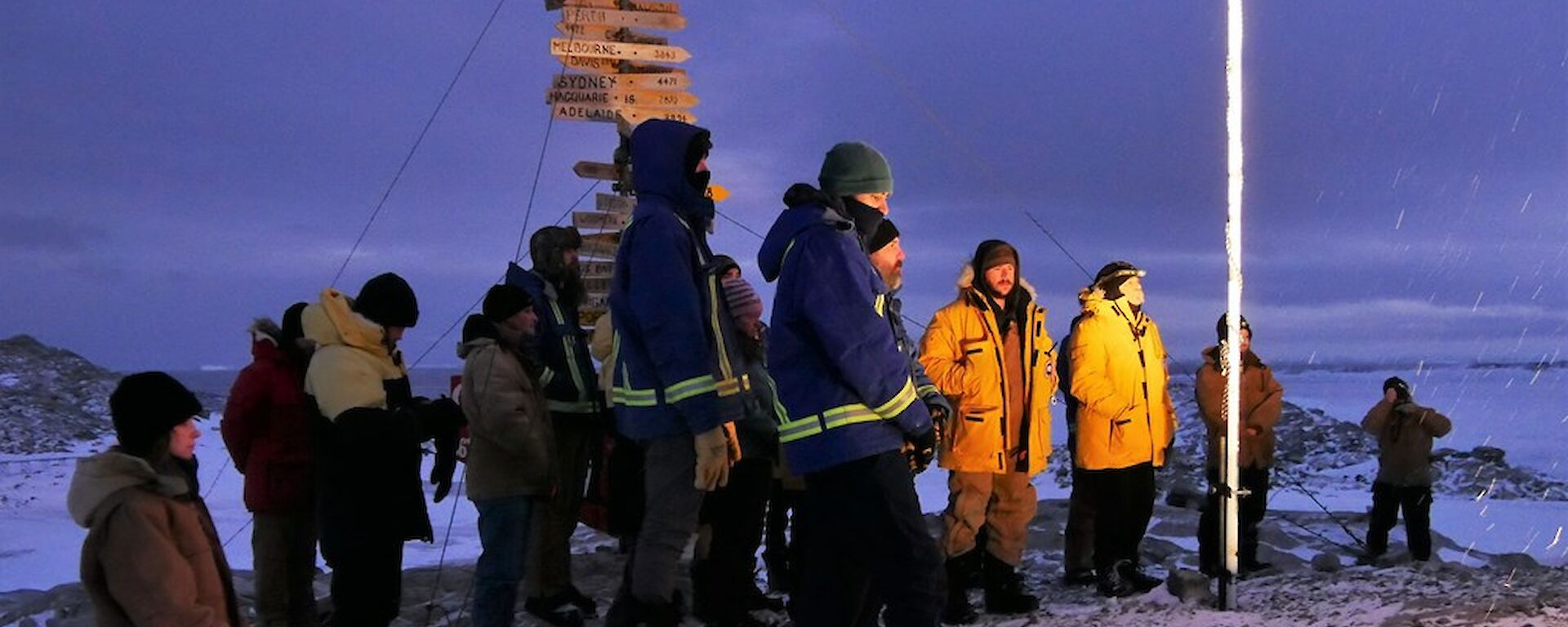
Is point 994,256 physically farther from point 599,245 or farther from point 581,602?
point 599,245

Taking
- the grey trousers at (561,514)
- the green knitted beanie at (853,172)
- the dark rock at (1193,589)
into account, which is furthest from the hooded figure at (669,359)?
the dark rock at (1193,589)

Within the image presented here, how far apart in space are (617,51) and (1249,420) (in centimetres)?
525

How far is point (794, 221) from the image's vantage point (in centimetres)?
408

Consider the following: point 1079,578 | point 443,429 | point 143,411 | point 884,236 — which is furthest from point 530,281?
point 1079,578

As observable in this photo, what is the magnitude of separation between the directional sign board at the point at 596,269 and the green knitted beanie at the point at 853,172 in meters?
5.54

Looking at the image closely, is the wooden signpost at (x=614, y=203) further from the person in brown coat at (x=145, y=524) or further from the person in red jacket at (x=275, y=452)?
the person in brown coat at (x=145, y=524)

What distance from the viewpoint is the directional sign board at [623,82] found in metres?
9.67

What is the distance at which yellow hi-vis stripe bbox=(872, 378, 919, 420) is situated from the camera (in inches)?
151

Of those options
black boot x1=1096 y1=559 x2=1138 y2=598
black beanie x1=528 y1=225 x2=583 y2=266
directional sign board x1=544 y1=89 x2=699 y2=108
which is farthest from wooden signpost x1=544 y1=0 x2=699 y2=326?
black boot x1=1096 y1=559 x2=1138 y2=598

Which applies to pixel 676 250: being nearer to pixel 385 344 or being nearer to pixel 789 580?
pixel 385 344

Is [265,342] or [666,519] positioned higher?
[265,342]

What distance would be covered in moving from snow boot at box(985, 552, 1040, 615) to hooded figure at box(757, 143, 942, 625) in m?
2.24

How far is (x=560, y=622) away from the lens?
621 cm

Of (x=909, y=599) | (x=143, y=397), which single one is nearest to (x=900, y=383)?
(x=909, y=599)
